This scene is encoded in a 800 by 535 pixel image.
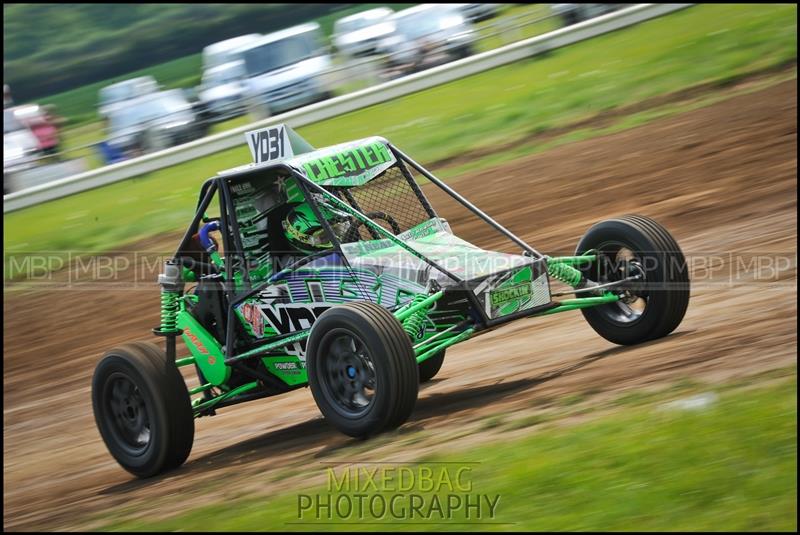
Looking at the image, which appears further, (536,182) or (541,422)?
(536,182)

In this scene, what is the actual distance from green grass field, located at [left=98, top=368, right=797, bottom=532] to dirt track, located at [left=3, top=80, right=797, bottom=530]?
37cm

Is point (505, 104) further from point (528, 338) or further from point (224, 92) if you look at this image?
point (528, 338)

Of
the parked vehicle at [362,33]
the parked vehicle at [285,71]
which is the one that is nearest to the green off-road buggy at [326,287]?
the parked vehicle at [285,71]

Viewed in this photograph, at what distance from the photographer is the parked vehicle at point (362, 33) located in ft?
81.6

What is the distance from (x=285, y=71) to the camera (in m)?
22.4

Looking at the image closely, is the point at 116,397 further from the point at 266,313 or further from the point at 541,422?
the point at 541,422

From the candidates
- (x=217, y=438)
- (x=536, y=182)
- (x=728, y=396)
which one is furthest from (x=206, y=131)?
(x=728, y=396)

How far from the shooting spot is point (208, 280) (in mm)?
7727

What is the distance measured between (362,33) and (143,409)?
Answer: 63.9 ft

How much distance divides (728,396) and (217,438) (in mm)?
4211

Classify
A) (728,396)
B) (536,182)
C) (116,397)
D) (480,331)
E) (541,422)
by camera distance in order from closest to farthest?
(728,396)
(541,422)
(480,331)
(116,397)
(536,182)

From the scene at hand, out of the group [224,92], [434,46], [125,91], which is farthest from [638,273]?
[125,91]

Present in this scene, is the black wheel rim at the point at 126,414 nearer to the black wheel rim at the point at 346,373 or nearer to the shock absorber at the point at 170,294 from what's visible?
the shock absorber at the point at 170,294

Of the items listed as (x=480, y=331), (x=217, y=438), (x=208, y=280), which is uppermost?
(x=208, y=280)
